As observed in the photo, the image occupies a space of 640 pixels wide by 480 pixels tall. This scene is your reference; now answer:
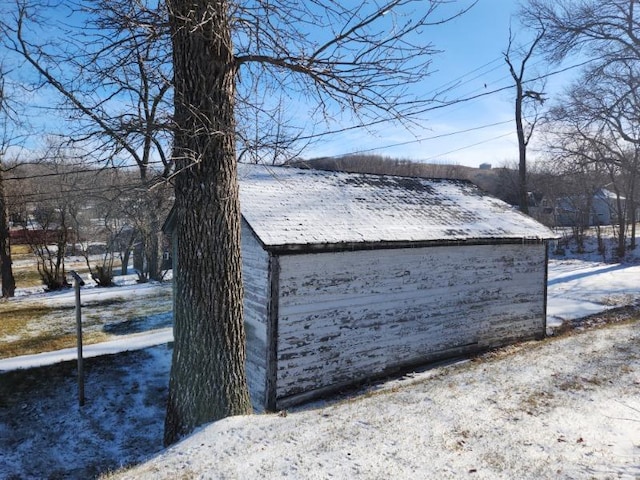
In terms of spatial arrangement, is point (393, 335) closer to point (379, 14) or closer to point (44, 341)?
point (379, 14)

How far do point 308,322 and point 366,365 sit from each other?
5.47 feet

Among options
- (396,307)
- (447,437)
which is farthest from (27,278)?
(447,437)

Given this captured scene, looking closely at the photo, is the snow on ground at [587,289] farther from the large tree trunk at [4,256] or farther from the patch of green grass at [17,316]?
the large tree trunk at [4,256]

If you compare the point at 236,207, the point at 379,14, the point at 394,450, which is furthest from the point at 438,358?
the point at 379,14

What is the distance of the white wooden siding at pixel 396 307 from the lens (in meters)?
7.63

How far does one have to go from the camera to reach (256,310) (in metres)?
7.76

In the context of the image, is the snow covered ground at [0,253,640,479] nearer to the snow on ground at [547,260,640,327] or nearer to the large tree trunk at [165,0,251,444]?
the large tree trunk at [165,0,251,444]

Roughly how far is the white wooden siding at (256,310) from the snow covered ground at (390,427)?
5.48ft

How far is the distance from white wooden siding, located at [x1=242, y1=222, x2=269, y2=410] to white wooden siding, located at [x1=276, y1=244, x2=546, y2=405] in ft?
1.10

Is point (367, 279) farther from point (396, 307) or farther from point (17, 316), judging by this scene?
point (17, 316)

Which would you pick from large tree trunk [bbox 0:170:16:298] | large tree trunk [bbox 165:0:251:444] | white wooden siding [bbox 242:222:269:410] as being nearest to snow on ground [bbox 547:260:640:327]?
white wooden siding [bbox 242:222:269:410]

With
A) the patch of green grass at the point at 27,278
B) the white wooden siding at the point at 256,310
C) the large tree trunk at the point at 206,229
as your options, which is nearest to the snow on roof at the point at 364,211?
the white wooden siding at the point at 256,310

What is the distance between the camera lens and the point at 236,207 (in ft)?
16.4

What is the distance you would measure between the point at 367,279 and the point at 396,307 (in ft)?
3.22
